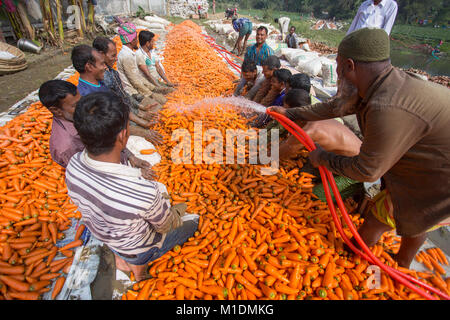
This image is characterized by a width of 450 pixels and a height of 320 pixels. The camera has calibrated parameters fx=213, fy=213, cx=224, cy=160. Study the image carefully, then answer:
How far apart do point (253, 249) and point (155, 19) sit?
20.5m

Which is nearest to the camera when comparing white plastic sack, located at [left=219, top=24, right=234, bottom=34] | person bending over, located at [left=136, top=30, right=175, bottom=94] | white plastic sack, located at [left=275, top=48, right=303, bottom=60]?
person bending over, located at [left=136, top=30, right=175, bottom=94]

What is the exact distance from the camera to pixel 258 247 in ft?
7.94

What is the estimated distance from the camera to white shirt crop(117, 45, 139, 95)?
4.80 m

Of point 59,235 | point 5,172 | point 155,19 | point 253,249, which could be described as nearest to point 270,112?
point 253,249

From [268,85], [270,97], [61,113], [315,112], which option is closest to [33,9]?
[61,113]

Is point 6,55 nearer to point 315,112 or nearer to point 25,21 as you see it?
point 25,21

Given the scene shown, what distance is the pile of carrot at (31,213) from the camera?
207 cm

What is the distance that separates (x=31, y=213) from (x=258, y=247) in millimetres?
2854

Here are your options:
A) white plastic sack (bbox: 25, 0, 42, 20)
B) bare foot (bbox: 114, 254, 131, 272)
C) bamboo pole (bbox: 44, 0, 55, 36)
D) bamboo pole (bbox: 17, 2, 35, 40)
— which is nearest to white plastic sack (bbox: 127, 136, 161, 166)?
bare foot (bbox: 114, 254, 131, 272)

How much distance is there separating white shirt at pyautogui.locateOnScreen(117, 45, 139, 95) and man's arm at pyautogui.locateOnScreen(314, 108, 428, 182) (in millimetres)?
5026

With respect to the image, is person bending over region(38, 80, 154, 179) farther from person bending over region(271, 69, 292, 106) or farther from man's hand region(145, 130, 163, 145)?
person bending over region(271, 69, 292, 106)

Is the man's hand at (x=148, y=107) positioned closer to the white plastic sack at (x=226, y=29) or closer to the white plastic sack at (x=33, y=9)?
the white plastic sack at (x=33, y=9)

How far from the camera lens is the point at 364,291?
2.08 meters

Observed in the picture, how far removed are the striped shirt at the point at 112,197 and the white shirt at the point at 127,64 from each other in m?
4.12
